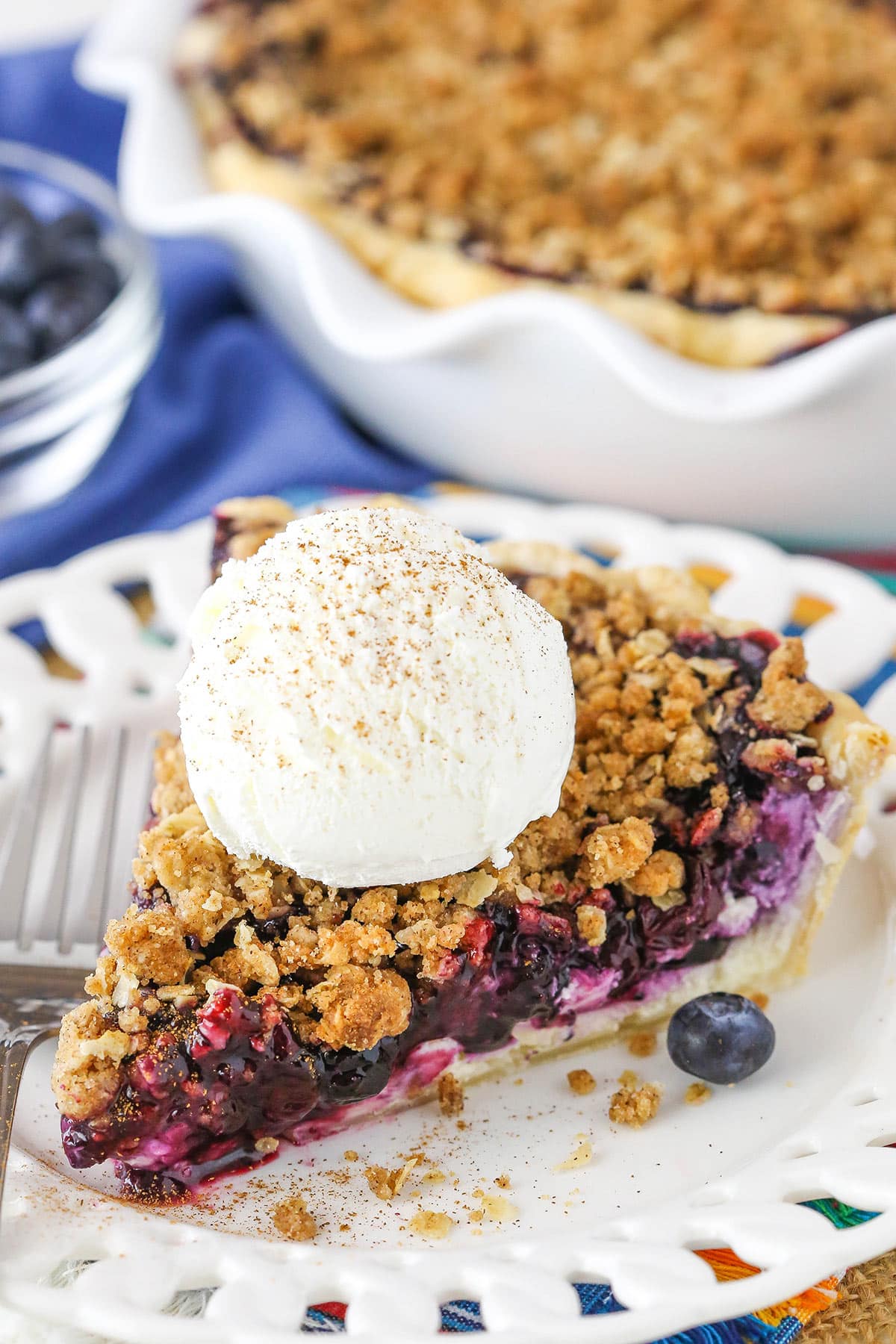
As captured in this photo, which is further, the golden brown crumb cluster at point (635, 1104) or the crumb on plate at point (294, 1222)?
the golden brown crumb cluster at point (635, 1104)

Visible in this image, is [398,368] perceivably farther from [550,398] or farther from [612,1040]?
[612,1040]

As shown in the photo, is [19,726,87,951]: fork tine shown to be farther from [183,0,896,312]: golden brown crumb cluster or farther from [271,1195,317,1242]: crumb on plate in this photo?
[183,0,896,312]: golden brown crumb cluster

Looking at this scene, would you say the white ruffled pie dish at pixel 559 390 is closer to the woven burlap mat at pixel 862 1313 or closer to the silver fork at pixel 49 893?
the silver fork at pixel 49 893

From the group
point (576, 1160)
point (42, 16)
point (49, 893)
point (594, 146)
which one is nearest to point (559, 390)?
point (594, 146)

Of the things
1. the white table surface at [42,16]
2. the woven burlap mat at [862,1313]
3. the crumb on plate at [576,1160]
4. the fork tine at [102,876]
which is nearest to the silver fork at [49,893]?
the fork tine at [102,876]

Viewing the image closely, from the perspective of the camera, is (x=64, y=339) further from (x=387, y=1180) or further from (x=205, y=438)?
(x=387, y=1180)

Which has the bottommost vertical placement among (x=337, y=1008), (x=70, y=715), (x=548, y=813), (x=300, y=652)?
(x=70, y=715)

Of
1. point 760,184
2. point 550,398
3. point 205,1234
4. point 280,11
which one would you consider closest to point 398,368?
point 550,398
